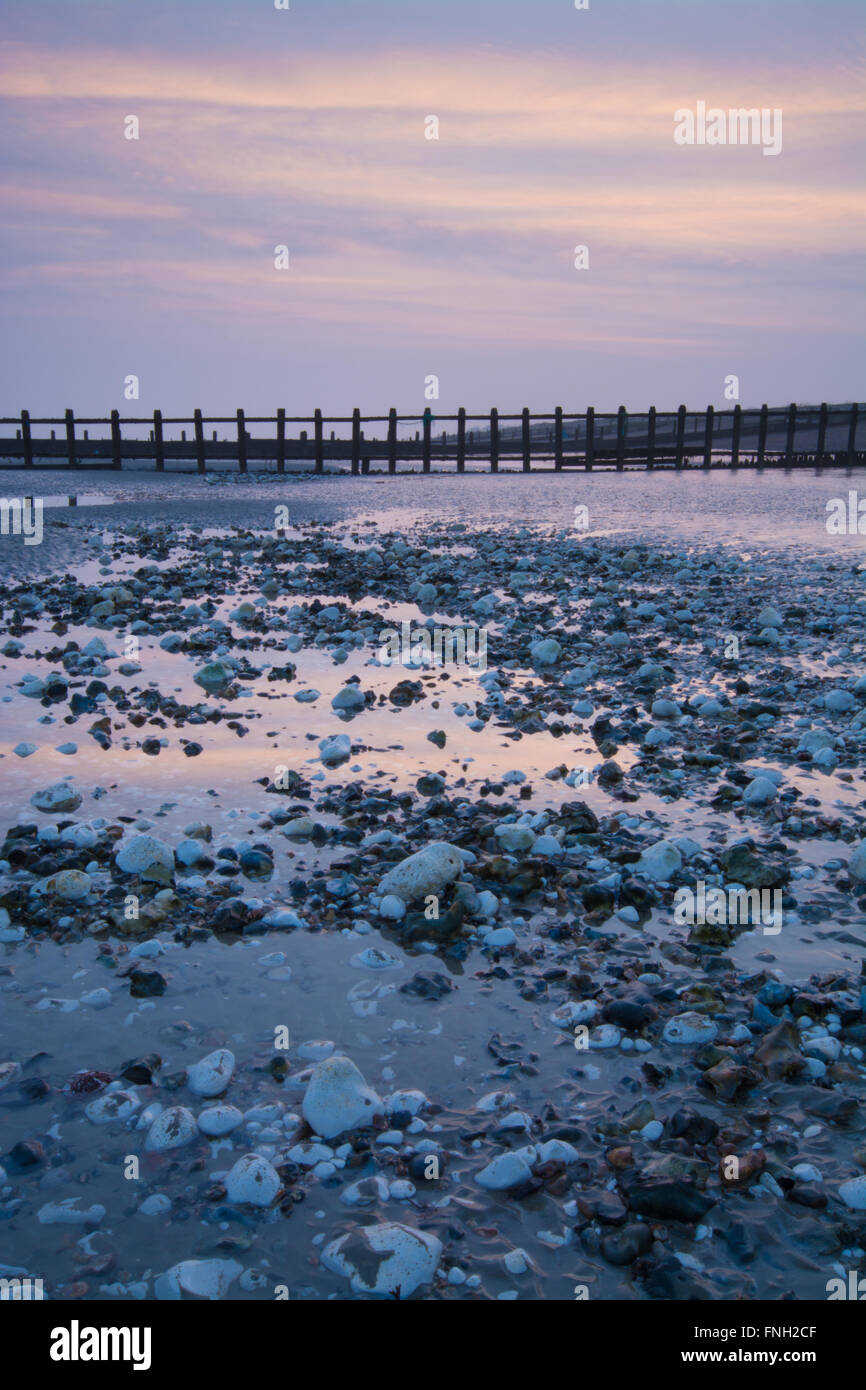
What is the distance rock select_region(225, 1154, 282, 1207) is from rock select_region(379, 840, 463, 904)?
1.28 metres

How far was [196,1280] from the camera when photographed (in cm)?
175

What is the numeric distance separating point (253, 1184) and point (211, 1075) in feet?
1.22

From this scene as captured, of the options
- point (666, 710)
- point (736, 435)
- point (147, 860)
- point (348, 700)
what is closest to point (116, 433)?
point (736, 435)

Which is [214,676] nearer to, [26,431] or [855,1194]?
[855,1194]

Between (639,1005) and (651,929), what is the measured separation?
1.77ft

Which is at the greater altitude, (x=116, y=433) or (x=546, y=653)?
(x=116, y=433)

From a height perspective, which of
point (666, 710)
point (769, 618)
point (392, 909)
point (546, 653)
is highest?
point (769, 618)

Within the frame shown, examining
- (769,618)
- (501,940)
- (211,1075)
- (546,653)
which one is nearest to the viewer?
(211,1075)

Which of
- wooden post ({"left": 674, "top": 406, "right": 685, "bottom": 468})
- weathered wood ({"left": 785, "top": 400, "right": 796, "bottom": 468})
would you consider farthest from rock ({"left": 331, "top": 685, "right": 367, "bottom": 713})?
weathered wood ({"left": 785, "top": 400, "right": 796, "bottom": 468})

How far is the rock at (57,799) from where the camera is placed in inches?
160

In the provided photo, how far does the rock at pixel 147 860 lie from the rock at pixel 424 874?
75cm

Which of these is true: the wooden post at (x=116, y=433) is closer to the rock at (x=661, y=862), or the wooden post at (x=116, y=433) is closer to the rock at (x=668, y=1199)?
the rock at (x=661, y=862)

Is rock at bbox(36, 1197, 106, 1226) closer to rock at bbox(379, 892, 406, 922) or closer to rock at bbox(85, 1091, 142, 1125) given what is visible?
rock at bbox(85, 1091, 142, 1125)

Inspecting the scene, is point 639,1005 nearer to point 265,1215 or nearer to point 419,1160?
point 419,1160
